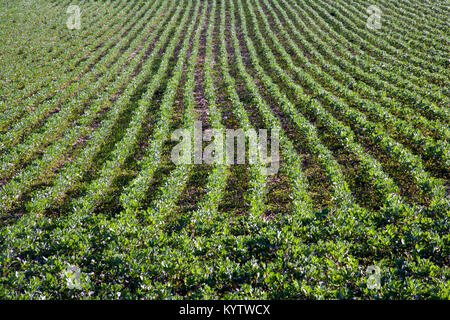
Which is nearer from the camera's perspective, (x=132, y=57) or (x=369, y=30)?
(x=132, y=57)

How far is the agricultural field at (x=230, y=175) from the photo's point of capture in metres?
7.09

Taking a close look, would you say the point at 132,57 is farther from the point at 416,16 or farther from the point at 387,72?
the point at 416,16

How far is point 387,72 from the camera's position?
20.1 m

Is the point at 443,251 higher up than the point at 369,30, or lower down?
lower down

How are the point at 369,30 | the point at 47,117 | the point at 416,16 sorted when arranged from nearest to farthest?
the point at 47,117
the point at 369,30
the point at 416,16

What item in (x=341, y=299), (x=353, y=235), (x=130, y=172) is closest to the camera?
(x=341, y=299)

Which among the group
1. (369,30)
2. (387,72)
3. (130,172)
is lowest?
(130,172)

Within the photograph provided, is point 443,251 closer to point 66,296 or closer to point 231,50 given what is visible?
point 66,296

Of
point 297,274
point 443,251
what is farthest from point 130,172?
point 443,251

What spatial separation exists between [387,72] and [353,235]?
16357mm

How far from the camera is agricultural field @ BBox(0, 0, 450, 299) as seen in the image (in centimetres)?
709

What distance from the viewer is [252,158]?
500 inches

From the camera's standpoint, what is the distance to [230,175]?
11.9 meters

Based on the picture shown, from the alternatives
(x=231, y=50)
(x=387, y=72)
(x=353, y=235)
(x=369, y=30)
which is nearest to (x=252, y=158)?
(x=353, y=235)
